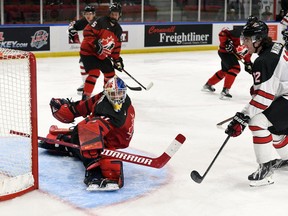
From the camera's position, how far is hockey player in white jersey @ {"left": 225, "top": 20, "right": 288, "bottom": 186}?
337cm

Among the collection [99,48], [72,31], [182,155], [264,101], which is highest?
[72,31]

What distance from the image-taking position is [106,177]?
3.45 meters

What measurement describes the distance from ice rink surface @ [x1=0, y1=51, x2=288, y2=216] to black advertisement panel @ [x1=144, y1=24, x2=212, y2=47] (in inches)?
87.5

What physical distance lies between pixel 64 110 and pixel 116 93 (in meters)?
0.60

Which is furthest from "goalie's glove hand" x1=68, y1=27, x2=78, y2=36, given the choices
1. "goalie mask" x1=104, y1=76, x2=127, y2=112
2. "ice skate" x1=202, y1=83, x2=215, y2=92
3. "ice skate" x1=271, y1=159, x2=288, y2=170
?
"ice skate" x1=271, y1=159, x2=288, y2=170

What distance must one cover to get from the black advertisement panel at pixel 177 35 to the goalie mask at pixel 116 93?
702 cm

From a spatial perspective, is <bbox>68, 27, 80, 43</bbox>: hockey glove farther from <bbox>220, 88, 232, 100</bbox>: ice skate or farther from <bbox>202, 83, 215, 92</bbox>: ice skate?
<bbox>220, 88, 232, 100</bbox>: ice skate

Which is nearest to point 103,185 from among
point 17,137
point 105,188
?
point 105,188

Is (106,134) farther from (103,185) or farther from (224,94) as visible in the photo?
(224,94)

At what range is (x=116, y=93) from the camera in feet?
11.4

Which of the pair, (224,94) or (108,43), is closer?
(108,43)

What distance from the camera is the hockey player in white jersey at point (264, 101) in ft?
11.1

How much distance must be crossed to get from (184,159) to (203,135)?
2.48ft

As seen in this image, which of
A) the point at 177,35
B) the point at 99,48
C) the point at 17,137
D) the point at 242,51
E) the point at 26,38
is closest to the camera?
the point at 17,137
